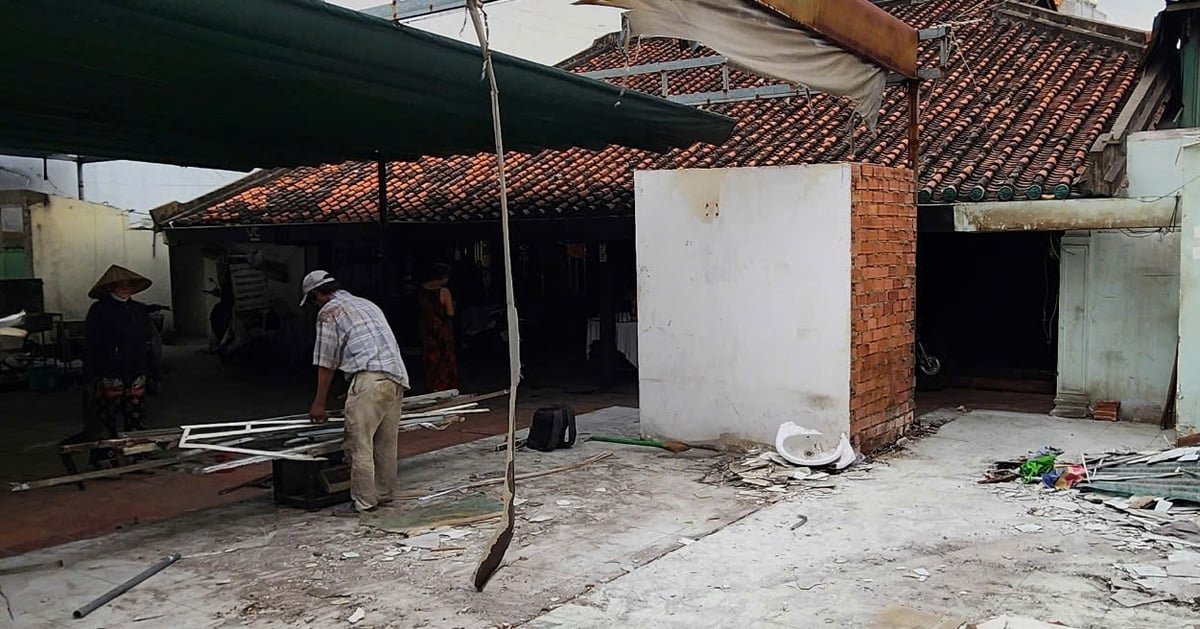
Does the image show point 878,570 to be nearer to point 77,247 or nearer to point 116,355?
point 116,355

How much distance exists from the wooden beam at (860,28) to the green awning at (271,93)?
1.73m

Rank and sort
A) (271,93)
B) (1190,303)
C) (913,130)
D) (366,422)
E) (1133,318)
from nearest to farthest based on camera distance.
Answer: (366,422) < (271,93) < (1190,303) < (913,130) < (1133,318)

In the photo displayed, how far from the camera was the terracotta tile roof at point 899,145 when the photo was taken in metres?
10.6

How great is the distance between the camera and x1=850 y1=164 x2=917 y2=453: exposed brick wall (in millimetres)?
7789

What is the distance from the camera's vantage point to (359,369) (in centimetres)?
650

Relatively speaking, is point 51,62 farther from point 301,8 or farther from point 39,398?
point 39,398

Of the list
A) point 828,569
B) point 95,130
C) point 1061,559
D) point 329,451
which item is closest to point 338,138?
point 95,130

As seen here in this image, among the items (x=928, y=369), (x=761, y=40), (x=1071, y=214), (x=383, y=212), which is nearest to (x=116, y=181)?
(x=383, y=212)

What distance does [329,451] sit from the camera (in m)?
6.68

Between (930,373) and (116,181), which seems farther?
(116,181)

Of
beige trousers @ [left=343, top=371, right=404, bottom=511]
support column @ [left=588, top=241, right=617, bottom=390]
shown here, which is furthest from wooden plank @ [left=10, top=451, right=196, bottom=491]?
support column @ [left=588, top=241, right=617, bottom=390]

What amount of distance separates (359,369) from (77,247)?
→ 521 inches

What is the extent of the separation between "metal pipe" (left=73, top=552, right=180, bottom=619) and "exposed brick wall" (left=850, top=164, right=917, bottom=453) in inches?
194

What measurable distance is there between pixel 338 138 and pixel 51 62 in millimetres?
3534
